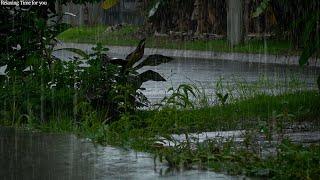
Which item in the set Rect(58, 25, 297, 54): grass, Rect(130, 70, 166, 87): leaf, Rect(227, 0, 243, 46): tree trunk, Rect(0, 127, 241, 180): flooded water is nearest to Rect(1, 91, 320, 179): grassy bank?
Rect(0, 127, 241, 180): flooded water

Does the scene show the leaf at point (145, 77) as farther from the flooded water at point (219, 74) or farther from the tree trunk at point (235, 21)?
the tree trunk at point (235, 21)

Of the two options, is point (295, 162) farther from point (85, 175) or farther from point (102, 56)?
point (102, 56)

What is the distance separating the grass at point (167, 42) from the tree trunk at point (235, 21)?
0.24 meters

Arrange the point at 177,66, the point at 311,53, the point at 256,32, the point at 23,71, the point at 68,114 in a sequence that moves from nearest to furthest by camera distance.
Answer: the point at 311,53 → the point at 68,114 → the point at 23,71 → the point at 177,66 → the point at 256,32

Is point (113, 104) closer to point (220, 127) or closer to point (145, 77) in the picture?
point (145, 77)

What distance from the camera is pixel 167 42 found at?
31.0 m

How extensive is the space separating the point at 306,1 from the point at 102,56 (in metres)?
2.51

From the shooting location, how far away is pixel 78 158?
23.6 feet

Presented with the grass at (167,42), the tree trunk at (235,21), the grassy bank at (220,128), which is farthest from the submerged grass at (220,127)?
the tree trunk at (235,21)

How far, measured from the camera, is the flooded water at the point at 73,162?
639cm

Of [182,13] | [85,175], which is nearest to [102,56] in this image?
[85,175]

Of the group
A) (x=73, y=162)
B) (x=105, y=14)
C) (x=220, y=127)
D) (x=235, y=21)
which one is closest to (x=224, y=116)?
(x=220, y=127)

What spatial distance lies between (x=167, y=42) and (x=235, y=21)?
407 cm

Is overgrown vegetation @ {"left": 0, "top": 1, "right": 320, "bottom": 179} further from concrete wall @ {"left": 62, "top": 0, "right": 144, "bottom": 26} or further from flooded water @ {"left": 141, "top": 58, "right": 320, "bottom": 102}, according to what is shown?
concrete wall @ {"left": 62, "top": 0, "right": 144, "bottom": 26}
